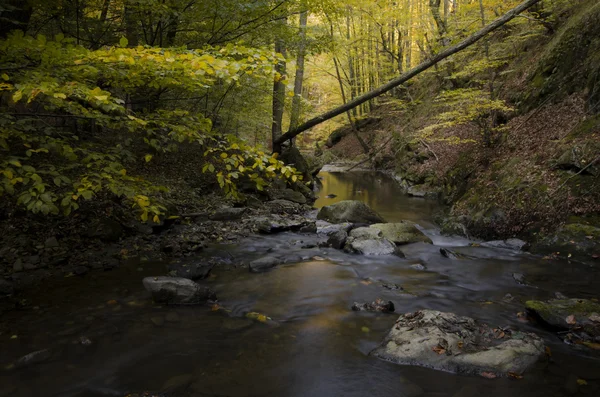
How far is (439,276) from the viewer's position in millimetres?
6398

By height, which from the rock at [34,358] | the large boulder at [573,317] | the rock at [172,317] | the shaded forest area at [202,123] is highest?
the shaded forest area at [202,123]

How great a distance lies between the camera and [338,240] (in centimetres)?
808

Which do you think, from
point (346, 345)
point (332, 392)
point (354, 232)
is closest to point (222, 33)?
point (354, 232)

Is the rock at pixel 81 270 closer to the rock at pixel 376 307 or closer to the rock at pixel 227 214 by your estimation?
the rock at pixel 227 214

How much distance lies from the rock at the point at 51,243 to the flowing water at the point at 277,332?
3.74 ft

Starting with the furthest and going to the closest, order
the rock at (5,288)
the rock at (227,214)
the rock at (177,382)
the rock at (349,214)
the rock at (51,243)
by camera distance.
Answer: the rock at (349,214)
the rock at (227,214)
the rock at (51,243)
the rock at (5,288)
the rock at (177,382)

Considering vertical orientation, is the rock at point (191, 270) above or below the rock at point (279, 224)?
below

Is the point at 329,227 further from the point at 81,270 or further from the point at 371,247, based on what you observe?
the point at 81,270

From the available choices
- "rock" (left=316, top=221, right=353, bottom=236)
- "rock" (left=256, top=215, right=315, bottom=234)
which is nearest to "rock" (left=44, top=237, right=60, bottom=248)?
"rock" (left=256, top=215, right=315, bottom=234)

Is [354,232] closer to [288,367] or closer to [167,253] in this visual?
[167,253]

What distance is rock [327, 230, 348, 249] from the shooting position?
8.02 meters

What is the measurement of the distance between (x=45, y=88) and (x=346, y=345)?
383cm

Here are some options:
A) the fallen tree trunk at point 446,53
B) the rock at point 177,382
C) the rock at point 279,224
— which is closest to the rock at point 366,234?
the rock at point 279,224

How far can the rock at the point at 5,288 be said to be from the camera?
15.7ft
